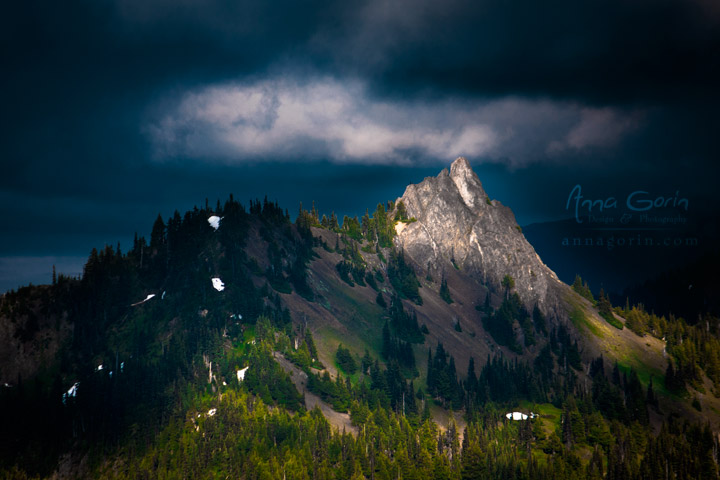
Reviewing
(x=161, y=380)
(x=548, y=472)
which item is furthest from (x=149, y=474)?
(x=548, y=472)

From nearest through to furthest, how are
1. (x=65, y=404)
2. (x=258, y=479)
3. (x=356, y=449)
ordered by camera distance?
(x=258, y=479) → (x=356, y=449) → (x=65, y=404)

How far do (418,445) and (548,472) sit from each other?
38175mm

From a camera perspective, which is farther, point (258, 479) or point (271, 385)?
point (271, 385)

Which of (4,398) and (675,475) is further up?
(4,398)

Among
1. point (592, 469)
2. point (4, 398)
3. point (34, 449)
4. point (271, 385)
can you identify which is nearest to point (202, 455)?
point (271, 385)

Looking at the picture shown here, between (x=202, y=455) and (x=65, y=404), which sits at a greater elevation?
(x=65, y=404)

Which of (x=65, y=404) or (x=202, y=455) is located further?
(x=65, y=404)

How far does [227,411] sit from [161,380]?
31.5 meters

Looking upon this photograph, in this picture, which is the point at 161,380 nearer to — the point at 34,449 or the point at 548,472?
the point at 34,449

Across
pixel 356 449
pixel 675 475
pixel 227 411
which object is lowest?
pixel 675 475

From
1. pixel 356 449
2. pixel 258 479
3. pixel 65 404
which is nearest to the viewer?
pixel 258 479

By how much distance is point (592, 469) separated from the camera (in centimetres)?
18125

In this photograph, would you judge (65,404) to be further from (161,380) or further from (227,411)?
(227,411)

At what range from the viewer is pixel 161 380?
196250 mm
